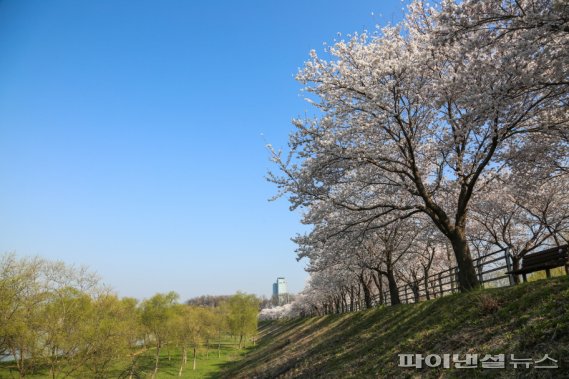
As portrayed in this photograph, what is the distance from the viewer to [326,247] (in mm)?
17156

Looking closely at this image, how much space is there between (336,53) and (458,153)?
6.17m

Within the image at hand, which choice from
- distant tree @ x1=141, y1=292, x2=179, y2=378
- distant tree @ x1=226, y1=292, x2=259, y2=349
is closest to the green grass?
distant tree @ x1=141, y1=292, x2=179, y2=378

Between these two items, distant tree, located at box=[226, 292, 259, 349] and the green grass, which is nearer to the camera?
the green grass

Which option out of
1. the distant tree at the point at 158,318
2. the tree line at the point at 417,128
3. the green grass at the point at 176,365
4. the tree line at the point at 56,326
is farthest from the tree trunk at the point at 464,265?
the distant tree at the point at 158,318

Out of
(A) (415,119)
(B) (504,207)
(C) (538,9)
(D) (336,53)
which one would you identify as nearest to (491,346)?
(C) (538,9)

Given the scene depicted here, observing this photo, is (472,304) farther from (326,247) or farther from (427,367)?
(326,247)

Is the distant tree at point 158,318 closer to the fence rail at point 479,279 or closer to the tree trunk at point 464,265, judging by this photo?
the fence rail at point 479,279

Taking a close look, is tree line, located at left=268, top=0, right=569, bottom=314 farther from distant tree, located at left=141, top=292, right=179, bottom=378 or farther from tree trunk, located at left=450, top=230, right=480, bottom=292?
distant tree, located at left=141, top=292, right=179, bottom=378

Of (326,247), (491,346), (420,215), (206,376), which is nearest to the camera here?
(491,346)

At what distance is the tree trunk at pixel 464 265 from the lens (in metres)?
13.2

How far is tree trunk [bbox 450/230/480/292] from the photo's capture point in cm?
1320

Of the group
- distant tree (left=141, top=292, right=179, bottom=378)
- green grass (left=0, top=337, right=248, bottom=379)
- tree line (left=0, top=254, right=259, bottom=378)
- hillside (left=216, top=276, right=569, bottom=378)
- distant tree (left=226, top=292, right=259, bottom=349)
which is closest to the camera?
hillside (left=216, top=276, right=569, bottom=378)

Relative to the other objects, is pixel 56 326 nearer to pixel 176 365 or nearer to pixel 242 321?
pixel 176 365

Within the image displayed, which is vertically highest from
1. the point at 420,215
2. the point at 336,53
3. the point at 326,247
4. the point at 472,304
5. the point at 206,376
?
the point at 336,53
